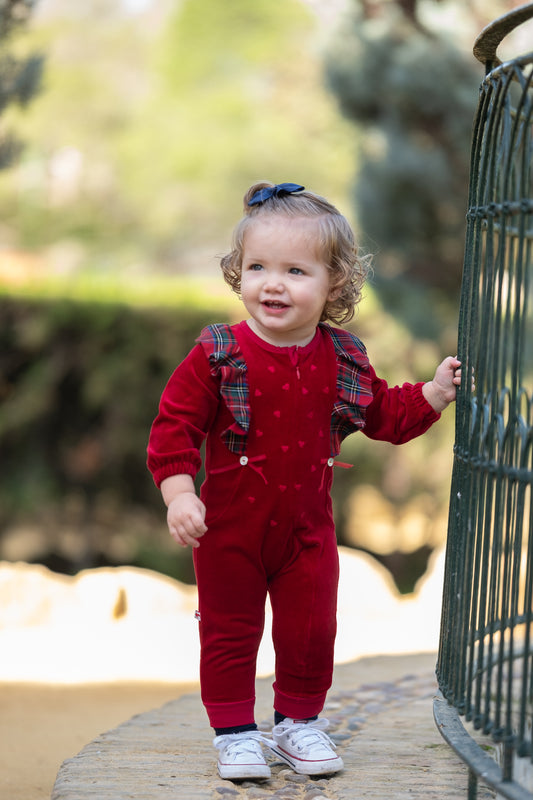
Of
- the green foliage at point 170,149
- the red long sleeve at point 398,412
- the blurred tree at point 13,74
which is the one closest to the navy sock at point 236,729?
the red long sleeve at point 398,412

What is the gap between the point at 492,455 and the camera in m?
2.36

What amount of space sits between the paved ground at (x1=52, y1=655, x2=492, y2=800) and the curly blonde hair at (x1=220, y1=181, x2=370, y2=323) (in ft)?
4.25

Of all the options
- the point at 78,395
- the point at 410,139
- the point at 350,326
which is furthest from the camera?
the point at 350,326

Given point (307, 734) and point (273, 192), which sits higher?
point (273, 192)

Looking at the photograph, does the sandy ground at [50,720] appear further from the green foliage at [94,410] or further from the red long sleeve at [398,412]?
the green foliage at [94,410]

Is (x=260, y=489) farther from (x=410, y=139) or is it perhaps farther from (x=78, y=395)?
(x=78, y=395)

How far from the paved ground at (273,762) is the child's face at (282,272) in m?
1.21

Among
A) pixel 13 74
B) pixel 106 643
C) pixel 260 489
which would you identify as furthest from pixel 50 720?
pixel 13 74

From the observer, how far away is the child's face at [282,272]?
260cm

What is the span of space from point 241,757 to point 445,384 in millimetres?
1123

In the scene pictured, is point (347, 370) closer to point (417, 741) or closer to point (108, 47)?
point (417, 741)

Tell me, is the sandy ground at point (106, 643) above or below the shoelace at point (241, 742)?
below

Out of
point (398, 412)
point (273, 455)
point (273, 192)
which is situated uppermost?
point (273, 192)

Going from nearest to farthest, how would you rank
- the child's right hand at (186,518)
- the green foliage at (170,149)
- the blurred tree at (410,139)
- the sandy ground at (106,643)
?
the child's right hand at (186,518), the sandy ground at (106,643), the blurred tree at (410,139), the green foliage at (170,149)
